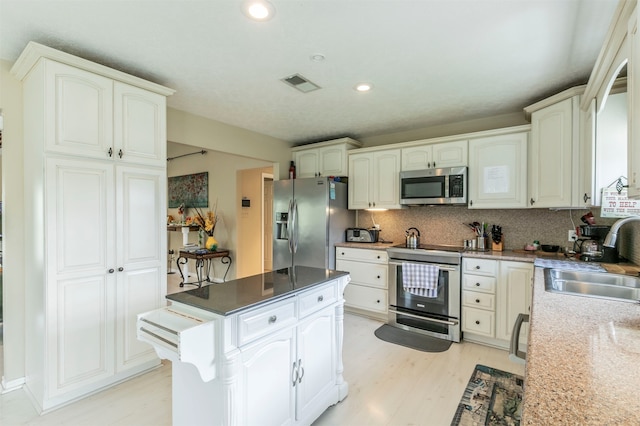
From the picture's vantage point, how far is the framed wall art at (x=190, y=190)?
5926 mm

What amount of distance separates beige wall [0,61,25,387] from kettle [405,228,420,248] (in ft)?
12.0

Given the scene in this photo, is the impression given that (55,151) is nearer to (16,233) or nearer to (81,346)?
(16,233)

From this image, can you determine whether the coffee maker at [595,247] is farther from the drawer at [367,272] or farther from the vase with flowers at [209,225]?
the vase with flowers at [209,225]

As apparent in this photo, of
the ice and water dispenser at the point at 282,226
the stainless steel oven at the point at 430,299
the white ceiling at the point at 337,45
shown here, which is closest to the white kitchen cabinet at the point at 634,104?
the white ceiling at the point at 337,45

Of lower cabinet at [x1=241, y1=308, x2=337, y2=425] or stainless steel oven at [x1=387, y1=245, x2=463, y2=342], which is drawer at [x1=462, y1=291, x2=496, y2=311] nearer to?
stainless steel oven at [x1=387, y1=245, x2=463, y2=342]

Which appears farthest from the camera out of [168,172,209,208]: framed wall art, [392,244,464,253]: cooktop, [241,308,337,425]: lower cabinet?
[168,172,209,208]: framed wall art

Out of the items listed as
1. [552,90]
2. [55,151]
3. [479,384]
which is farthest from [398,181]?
[55,151]

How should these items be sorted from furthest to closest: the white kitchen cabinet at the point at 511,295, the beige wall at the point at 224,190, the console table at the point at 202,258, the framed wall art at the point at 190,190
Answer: the framed wall art at the point at 190,190 → the beige wall at the point at 224,190 → the console table at the point at 202,258 → the white kitchen cabinet at the point at 511,295

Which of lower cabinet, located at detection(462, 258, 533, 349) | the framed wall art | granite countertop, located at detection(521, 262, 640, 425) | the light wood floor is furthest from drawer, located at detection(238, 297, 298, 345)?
the framed wall art

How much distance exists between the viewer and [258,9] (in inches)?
64.2

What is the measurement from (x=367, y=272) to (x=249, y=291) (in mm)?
2339

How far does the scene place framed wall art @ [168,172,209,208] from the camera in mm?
5926

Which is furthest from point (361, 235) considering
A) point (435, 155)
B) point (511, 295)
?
point (511, 295)

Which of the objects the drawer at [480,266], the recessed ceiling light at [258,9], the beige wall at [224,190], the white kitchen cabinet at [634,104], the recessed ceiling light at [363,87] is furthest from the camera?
the beige wall at [224,190]
